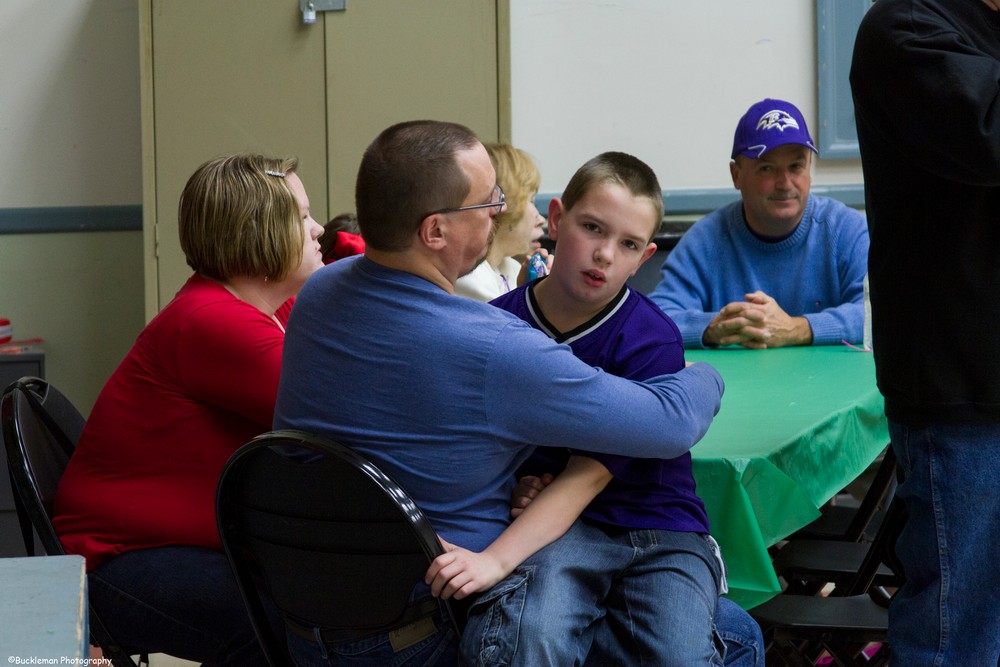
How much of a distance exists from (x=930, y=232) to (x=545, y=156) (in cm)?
308

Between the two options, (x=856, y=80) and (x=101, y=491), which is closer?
(x=856, y=80)

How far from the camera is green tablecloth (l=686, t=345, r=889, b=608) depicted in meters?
1.50

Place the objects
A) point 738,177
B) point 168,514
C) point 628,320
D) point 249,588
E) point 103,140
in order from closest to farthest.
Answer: point 249,588, point 628,320, point 168,514, point 738,177, point 103,140

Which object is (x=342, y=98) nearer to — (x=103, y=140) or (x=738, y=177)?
(x=103, y=140)

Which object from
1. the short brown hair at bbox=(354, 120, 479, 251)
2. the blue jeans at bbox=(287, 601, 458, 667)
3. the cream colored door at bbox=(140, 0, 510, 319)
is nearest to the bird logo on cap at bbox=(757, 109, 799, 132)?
the cream colored door at bbox=(140, 0, 510, 319)

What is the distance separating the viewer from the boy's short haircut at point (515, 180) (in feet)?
8.93

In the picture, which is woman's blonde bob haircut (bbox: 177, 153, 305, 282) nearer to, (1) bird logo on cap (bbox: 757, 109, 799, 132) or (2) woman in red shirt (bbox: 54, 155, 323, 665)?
(2) woman in red shirt (bbox: 54, 155, 323, 665)

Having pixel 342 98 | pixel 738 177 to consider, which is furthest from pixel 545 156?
pixel 738 177

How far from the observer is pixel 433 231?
1.29 m

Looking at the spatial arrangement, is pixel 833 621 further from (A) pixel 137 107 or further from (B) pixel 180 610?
(A) pixel 137 107

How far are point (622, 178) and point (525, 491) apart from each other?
1.59ft

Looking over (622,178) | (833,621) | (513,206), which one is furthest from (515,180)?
(833,621)

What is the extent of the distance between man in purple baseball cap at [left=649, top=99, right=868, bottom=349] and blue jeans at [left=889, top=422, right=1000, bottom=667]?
1290 millimetres

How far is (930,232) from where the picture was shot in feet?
4.87
